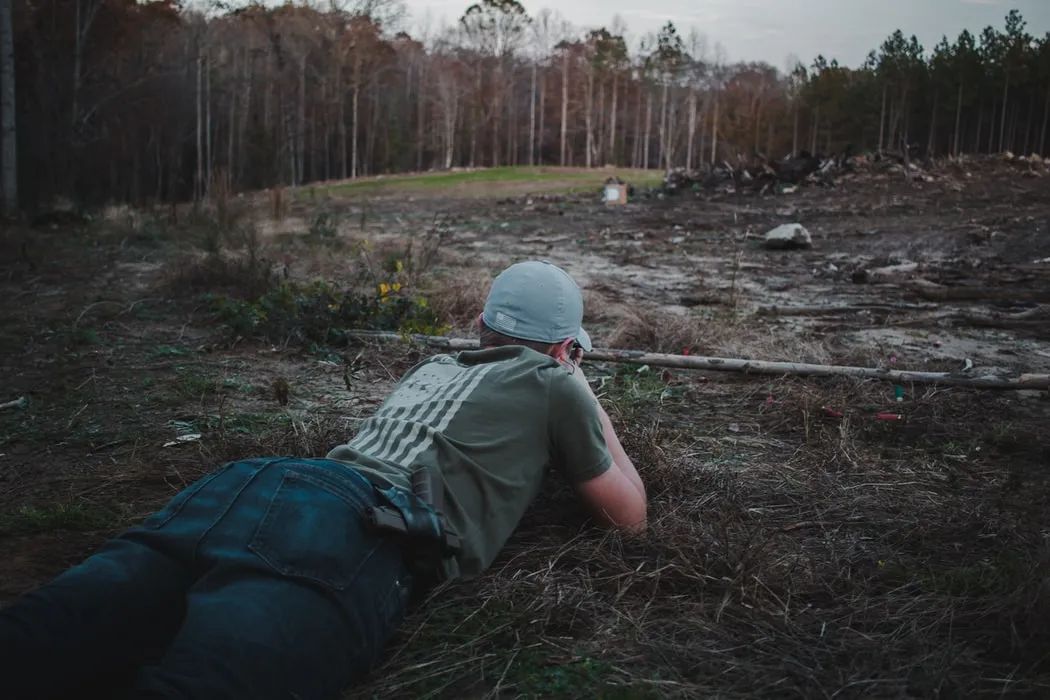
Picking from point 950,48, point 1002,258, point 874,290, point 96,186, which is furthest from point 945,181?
point 950,48

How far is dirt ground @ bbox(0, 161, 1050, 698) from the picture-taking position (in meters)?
1.89

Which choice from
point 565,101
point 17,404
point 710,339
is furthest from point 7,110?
point 565,101

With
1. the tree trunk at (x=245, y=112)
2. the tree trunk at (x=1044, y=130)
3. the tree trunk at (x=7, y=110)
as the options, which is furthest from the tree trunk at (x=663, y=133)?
the tree trunk at (x=7, y=110)

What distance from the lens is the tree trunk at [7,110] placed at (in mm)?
14703

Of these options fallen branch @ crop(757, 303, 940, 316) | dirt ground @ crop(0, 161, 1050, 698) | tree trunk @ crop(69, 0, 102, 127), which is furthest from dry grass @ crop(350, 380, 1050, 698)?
tree trunk @ crop(69, 0, 102, 127)

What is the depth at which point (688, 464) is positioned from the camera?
3168mm

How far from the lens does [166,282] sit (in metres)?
7.37

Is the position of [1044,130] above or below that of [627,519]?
above

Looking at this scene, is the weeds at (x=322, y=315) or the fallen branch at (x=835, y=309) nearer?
the weeds at (x=322, y=315)

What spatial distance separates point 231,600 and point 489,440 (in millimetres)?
762

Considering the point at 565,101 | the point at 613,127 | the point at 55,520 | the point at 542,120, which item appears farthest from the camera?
the point at 542,120

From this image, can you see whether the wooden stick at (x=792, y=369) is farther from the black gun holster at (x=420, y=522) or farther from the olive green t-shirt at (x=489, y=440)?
the black gun holster at (x=420, y=522)

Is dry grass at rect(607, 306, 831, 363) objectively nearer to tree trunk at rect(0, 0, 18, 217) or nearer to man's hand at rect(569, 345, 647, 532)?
man's hand at rect(569, 345, 647, 532)

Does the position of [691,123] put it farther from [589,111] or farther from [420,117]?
[420,117]
